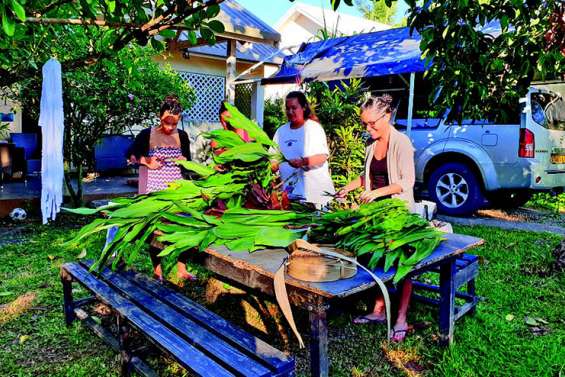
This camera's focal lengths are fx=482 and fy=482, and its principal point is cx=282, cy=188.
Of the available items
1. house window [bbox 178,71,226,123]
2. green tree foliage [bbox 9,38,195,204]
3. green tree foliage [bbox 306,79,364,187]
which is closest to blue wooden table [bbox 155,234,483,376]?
green tree foliage [bbox 9,38,195,204]

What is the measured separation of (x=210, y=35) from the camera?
7.77 feet

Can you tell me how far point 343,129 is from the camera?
8.07m

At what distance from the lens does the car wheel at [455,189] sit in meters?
8.21

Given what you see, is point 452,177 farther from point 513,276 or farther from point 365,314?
point 365,314

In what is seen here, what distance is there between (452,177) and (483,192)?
Result: 565 mm

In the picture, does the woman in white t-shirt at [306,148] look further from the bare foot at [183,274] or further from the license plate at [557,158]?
the license plate at [557,158]

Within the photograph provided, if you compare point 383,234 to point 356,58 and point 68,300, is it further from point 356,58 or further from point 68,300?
point 356,58

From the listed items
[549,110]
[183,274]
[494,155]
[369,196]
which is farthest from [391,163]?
[549,110]

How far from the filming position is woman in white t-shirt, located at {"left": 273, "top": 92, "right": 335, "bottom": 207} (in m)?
4.66

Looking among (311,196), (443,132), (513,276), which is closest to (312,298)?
(311,196)

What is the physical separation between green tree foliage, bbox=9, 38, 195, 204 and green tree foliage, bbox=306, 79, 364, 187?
9.21ft

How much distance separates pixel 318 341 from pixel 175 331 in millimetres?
774

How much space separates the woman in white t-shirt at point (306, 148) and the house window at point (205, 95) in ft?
29.7

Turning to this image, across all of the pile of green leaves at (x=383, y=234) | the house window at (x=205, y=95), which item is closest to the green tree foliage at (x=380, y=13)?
the house window at (x=205, y=95)
